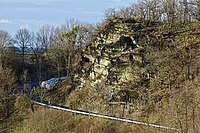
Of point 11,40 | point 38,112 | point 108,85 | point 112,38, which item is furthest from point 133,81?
point 11,40

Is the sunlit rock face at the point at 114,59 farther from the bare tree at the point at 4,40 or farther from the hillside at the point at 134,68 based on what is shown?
the bare tree at the point at 4,40

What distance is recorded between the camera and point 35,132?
33.6 meters

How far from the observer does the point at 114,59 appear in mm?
40062

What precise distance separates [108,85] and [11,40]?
26.3m

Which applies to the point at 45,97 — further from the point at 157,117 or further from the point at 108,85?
the point at 157,117

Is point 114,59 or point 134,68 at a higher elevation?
point 114,59

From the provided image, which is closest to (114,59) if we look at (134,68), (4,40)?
(134,68)

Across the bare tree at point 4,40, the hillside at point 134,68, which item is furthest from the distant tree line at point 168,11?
the bare tree at point 4,40

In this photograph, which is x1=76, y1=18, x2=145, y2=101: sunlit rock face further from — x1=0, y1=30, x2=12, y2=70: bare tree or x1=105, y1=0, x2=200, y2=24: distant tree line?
x1=0, y1=30, x2=12, y2=70: bare tree

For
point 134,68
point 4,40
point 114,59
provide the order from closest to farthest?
1. point 134,68
2. point 114,59
3. point 4,40

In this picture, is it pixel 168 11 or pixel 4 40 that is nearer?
pixel 168 11

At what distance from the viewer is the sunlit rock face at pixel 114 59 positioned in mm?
38594

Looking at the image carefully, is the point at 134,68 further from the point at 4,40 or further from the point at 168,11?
the point at 4,40

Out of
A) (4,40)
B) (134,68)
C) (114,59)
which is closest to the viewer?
(134,68)
